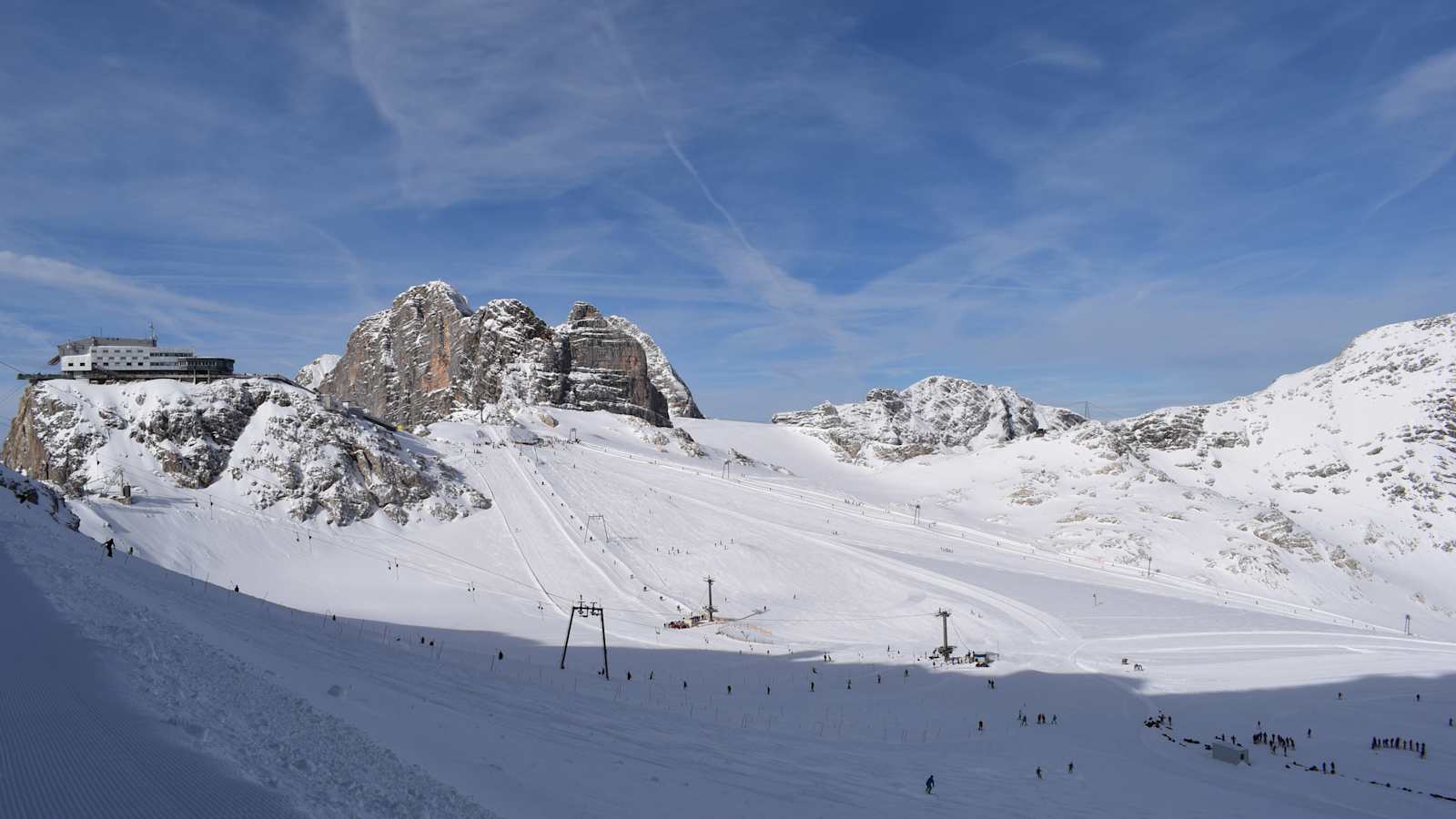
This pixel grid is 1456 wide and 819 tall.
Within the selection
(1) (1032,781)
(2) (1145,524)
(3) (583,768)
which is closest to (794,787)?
(3) (583,768)

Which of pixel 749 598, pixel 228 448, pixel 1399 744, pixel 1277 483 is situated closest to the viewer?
pixel 1399 744

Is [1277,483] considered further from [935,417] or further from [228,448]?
[228,448]

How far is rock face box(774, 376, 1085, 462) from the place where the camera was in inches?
5965

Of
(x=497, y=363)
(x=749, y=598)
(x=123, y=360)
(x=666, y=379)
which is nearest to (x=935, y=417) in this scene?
(x=666, y=379)

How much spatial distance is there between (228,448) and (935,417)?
140 m

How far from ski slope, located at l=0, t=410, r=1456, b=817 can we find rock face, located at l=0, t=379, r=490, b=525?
4.71ft

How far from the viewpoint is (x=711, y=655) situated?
4103 cm

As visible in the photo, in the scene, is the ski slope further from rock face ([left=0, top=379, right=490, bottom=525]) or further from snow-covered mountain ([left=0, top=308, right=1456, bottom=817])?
rock face ([left=0, top=379, right=490, bottom=525])

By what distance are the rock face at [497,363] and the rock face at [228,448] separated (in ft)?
173

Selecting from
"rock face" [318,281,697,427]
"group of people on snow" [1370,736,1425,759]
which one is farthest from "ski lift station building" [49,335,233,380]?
"group of people on snow" [1370,736,1425,759]

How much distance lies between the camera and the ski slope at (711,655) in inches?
623

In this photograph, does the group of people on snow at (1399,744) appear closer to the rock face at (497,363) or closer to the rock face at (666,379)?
the rock face at (497,363)

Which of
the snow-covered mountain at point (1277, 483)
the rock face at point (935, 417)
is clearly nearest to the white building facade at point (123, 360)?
the snow-covered mountain at point (1277, 483)

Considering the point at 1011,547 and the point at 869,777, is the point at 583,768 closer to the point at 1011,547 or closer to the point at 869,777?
the point at 869,777
